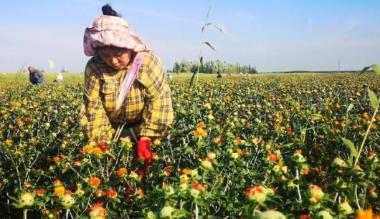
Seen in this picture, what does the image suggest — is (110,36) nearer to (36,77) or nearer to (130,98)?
(130,98)

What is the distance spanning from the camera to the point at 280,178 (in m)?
2.12

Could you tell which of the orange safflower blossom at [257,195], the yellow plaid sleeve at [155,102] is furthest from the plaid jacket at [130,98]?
the orange safflower blossom at [257,195]

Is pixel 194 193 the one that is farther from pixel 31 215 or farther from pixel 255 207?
pixel 31 215

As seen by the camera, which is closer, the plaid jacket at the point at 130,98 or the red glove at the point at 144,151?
the red glove at the point at 144,151

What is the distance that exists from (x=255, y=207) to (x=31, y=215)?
238 centimetres

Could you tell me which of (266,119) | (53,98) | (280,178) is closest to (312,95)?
(266,119)

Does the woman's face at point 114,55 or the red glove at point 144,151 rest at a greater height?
the woman's face at point 114,55

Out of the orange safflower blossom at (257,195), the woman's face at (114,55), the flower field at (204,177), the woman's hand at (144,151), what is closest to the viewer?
the orange safflower blossom at (257,195)

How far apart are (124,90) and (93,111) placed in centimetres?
30

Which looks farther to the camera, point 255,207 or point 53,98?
point 53,98

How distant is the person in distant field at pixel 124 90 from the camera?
3.58 m

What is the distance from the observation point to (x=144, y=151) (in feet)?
11.5

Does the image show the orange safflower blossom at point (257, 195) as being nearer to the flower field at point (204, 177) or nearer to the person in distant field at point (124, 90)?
the flower field at point (204, 177)

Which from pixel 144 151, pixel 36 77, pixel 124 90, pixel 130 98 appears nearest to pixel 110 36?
pixel 124 90
